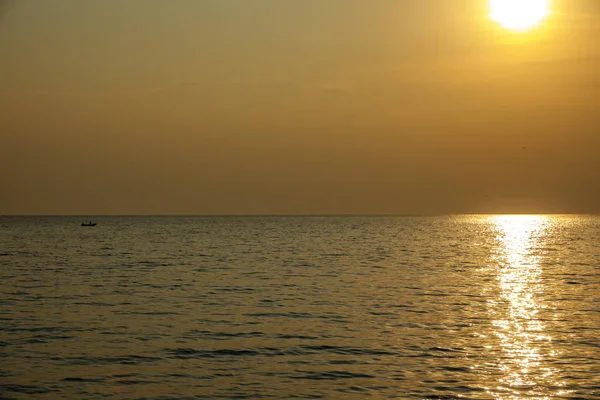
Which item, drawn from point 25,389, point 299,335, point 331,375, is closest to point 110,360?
point 25,389

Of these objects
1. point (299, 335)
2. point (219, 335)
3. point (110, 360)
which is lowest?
point (110, 360)

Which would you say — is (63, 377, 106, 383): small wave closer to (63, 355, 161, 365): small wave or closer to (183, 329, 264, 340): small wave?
(63, 355, 161, 365): small wave

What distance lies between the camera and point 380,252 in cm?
9531

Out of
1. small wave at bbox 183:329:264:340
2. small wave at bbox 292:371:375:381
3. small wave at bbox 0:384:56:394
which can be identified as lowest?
small wave at bbox 0:384:56:394

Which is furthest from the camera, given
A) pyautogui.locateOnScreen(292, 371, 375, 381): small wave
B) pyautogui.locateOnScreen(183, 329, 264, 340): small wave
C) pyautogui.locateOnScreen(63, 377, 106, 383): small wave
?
pyautogui.locateOnScreen(183, 329, 264, 340): small wave

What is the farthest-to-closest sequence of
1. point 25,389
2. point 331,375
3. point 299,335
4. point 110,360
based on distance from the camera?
point 299,335 → point 110,360 → point 331,375 → point 25,389

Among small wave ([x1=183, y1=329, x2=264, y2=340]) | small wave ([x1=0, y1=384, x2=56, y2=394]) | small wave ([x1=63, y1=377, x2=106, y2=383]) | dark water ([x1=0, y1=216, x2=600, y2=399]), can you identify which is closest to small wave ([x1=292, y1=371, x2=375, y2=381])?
dark water ([x1=0, y1=216, x2=600, y2=399])

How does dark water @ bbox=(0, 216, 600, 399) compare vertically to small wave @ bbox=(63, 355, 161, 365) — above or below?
above

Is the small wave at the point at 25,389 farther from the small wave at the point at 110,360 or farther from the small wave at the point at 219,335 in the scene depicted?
the small wave at the point at 219,335

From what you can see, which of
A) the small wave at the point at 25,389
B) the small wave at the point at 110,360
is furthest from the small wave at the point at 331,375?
the small wave at the point at 25,389

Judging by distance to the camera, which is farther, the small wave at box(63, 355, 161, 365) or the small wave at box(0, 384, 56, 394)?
the small wave at box(63, 355, 161, 365)

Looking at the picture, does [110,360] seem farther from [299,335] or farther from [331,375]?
[299,335]

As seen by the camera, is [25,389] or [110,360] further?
[110,360]

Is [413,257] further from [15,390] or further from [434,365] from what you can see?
[15,390]
